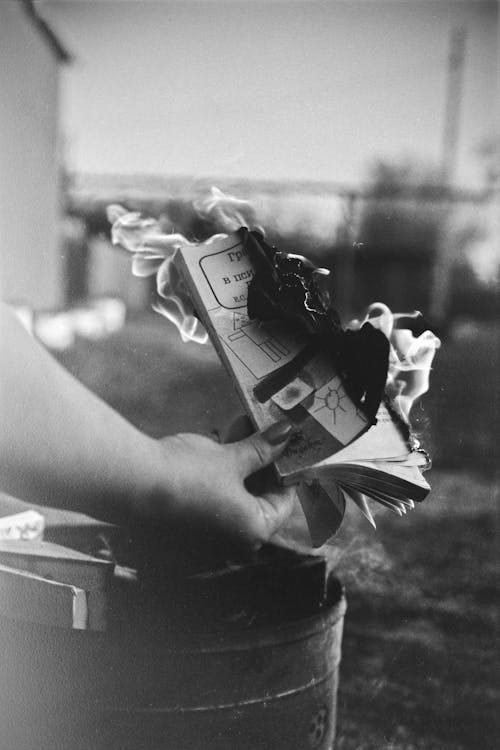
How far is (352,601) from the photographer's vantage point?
2.96 meters

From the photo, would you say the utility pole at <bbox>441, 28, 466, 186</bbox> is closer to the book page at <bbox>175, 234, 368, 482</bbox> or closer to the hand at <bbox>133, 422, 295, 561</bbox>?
the book page at <bbox>175, 234, 368, 482</bbox>

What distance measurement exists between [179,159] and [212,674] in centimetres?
120

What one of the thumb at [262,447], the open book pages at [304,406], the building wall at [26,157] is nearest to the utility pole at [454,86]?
the building wall at [26,157]

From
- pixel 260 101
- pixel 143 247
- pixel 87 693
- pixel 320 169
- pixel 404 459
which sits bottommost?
pixel 87 693

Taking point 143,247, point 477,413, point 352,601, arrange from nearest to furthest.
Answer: point 143,247
point 352,601
point 477,413

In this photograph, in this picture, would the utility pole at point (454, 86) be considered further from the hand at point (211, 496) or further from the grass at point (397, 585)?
the hand at point (211, 496)

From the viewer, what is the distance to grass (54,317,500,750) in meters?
2.12

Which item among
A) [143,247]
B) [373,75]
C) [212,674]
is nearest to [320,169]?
[373,75]

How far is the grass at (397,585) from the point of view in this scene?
2121 mm

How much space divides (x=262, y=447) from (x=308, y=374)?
0.15m

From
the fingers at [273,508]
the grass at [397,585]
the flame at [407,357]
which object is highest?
the flame at [407,357]

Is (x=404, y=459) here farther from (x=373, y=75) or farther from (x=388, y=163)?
(x=388, y=163)

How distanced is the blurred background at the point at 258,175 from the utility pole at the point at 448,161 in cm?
2

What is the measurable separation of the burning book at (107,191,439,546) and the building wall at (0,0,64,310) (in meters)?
0.36
